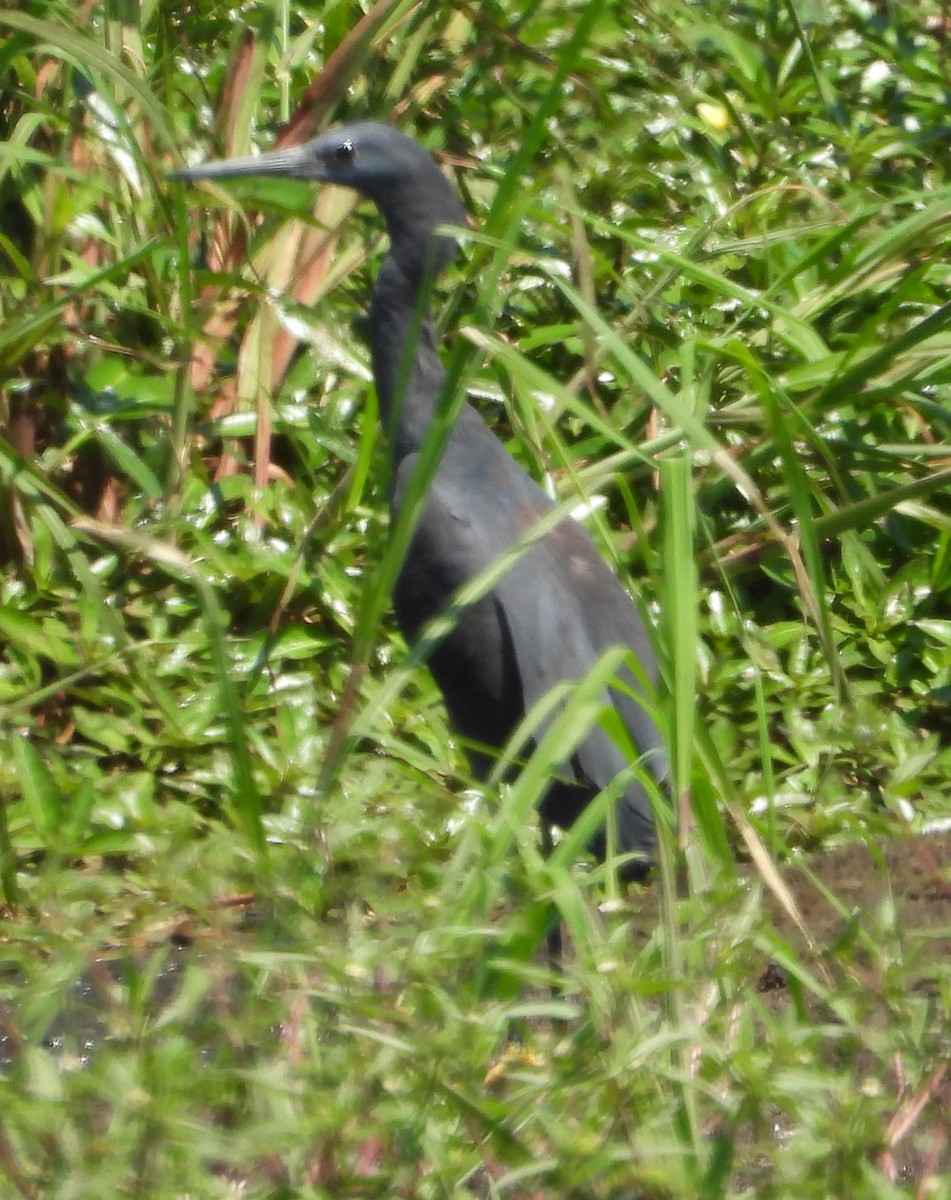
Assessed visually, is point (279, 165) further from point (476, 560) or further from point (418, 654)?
point (418, 654)

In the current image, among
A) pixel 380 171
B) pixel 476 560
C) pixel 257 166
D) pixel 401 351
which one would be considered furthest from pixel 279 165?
pixel 476 560

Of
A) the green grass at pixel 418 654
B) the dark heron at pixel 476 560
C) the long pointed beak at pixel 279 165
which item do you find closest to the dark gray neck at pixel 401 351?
the dark heron at pixel 476 560

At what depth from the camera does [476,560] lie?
3.14m

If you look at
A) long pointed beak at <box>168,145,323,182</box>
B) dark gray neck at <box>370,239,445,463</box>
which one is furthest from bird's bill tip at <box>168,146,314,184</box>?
dark gray neck at <box>370,239,445,463</box>

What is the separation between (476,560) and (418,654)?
1335mm

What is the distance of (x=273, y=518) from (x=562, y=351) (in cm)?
81

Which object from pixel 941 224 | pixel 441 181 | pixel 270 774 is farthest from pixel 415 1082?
pixel 441 181

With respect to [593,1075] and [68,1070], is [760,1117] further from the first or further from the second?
[68,1070]

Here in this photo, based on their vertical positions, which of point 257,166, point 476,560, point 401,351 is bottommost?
point 476,560

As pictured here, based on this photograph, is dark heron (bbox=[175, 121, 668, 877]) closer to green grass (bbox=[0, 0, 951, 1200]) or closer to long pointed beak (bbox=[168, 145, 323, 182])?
long pointed beak (bbox=[168, 145, 323, 182])

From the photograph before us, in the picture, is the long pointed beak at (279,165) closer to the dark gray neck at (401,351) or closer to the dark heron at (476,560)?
the dark heron at (476,560)

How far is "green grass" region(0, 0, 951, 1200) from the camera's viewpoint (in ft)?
4.68

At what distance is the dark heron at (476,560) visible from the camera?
10.0 feet

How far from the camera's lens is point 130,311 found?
3871 mm
